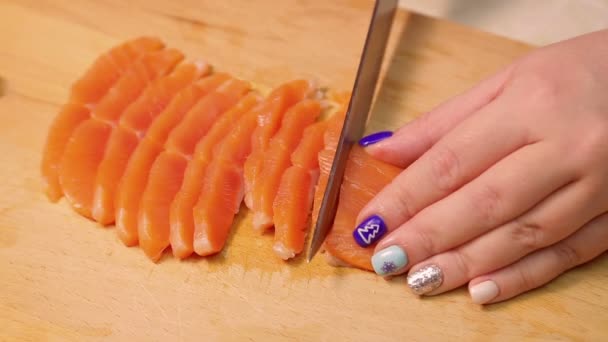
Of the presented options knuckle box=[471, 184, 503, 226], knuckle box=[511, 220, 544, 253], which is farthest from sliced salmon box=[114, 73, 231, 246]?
knuckle box=[511, 220, 544, 253]

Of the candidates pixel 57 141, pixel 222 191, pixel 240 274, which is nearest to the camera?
pixel 240 274

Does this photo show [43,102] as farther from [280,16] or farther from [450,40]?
[450,40]

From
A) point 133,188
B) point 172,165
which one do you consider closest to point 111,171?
point 133,188

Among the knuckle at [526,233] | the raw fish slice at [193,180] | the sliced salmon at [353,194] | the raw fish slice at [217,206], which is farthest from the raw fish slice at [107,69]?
the knuckle at [526,233]

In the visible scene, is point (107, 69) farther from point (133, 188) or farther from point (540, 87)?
point (540, 87)

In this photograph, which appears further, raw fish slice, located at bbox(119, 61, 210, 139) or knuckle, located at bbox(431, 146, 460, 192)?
raw fish slice, located at bbox(119, 61, 210, 139)

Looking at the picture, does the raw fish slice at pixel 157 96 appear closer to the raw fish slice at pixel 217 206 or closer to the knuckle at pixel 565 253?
the raw fish slice at pixel 217 206

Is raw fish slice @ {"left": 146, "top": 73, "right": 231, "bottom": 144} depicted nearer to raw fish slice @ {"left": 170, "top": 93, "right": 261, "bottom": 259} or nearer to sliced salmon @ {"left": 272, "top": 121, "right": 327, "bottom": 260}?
raw fish slice @ {"left": 170, "top": 93, "right": 261, "bottom": 259}
